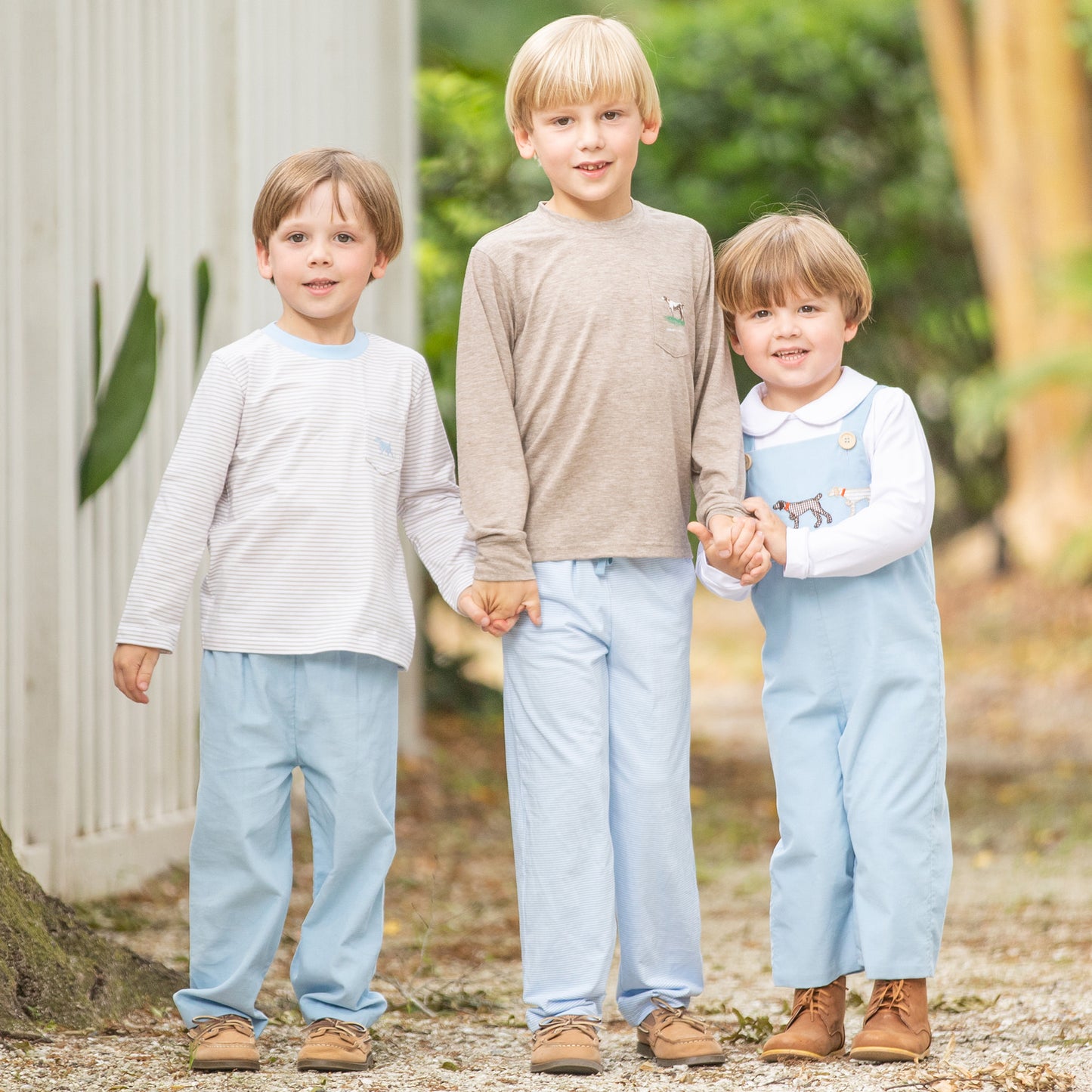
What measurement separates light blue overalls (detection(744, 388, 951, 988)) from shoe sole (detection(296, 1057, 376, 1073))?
0.73 m

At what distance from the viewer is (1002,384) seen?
10.6m

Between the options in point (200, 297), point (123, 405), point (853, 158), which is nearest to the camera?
point (123, 405)

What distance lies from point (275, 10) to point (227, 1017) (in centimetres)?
358

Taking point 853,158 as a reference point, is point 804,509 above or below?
below

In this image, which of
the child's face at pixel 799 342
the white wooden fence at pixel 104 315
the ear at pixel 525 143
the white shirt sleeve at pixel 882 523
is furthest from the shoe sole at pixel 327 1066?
the ear at pixel 525 143

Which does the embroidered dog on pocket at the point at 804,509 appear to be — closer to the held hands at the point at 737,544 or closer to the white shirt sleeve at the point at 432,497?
the held hands at the point at 737,544

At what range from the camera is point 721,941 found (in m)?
4.12

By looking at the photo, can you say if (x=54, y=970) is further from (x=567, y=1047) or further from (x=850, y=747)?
(x=850, y=747)

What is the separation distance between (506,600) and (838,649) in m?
0.58

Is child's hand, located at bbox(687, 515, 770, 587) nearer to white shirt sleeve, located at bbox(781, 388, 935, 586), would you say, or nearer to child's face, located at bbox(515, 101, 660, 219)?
white shirt sleeve, located at bbox(781, 388, 935, 586)

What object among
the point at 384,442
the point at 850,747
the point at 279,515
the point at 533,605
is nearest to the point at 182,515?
the point at 279,515

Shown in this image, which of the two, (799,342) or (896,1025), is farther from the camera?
(799,342)

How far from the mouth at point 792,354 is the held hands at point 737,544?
0.30m

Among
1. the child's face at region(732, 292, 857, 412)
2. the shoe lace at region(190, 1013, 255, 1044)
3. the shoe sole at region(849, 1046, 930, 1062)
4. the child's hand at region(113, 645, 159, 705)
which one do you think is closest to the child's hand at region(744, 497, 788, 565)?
the child's face at region(732, 292, 857, 412)
